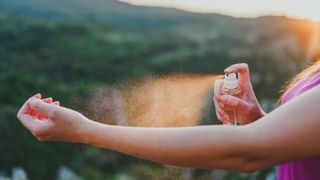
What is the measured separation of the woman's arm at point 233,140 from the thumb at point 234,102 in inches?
13.7

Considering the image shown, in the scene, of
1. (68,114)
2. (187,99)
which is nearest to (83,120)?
(68,114)

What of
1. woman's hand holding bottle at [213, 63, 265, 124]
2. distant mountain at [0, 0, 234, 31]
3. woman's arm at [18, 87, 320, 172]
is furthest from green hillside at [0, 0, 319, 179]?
woman's arm at [18, 87, 320, 172]

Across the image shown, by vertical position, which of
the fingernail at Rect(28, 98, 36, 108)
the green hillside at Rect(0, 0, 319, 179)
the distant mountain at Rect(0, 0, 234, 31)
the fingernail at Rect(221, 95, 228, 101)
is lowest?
the green hillside at Rect(0, 0, 319, 179)

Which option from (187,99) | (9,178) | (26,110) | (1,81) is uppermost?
(26,110)

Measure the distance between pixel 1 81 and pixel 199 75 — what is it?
1.75m

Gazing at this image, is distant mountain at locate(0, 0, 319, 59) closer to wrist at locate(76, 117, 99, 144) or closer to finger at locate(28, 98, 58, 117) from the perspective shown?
finger at locate(28, 98, 58, 117)

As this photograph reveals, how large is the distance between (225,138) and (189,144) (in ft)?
0.27

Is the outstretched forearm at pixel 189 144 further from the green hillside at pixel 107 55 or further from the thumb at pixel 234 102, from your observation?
the green hillside at pixel 107 55

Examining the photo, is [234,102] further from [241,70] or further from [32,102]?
[32,102]

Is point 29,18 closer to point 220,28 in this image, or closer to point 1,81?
point 1,81

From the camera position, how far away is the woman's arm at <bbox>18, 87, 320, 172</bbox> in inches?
55.1

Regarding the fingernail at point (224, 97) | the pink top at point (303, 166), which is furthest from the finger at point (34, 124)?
the pink top at point (303, 166)

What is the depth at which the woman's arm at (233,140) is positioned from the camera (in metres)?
1.40

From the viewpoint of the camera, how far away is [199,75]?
19.4 feet
